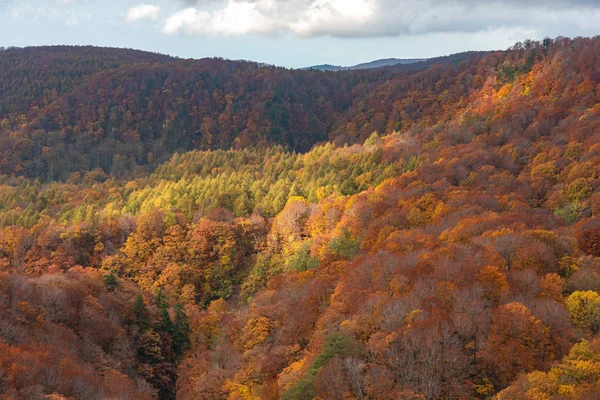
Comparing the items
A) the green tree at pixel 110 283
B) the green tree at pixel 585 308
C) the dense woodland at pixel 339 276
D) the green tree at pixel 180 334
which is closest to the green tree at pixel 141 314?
the dense woodland at pixel 339 276

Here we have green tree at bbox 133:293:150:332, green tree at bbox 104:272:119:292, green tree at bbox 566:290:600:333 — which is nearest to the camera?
green tree at bbox 566:290:600:333

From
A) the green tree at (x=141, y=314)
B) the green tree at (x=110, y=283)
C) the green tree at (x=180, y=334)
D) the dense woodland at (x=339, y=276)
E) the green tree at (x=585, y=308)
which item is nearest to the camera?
the dense woodland at (x=339, y=276)

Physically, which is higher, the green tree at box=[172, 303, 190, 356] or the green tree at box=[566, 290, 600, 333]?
the green tree at box=[566, 290, 600, 333]

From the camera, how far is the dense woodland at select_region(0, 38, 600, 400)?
40.3m

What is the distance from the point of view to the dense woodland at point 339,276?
40.3m

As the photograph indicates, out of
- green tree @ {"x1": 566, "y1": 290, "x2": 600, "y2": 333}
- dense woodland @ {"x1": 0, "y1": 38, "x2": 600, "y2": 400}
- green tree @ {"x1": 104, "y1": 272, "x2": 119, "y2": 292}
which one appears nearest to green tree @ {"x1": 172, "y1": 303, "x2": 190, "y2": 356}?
dense woodland @ {"x1": 0, "y1": 38, "x2": 600, "y2": 400}

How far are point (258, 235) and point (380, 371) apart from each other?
71996mm

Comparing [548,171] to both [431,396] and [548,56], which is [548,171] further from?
[548,56]

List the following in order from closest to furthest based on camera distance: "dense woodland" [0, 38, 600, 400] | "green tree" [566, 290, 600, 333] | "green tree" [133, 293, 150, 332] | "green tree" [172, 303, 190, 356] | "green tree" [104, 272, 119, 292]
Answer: "dense woodland" [0, 38, 600, 400] < "green tree" [566, 290, 600, 333] < "green tree" [133, 293, 150, 332] < "green tree" [172, 303, 190, 356] < "green tree" [104, 272, 119, 292]

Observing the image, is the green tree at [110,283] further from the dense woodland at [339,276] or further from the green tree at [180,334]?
the green tree at [180,334]

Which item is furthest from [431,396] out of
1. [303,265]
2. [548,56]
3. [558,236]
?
[548,56]

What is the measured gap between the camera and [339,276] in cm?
6644

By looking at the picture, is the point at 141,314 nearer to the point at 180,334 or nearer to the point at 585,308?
the point at 180,334

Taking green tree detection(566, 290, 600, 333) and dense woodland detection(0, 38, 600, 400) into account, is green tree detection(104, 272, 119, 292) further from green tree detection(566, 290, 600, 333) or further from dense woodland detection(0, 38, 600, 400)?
green tree detection(566, 290, 600, 333)
